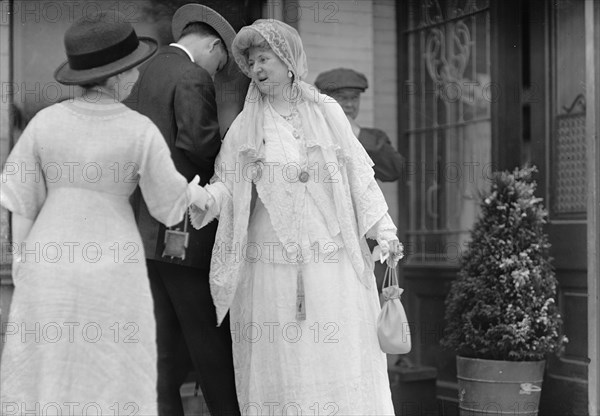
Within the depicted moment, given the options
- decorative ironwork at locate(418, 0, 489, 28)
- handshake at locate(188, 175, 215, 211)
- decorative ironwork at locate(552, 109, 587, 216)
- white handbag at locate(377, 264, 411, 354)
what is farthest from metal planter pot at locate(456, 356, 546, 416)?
decorative ironwork at locate(418, 0, 489, 28)

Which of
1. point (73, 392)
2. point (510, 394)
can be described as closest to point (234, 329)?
point (73, 392)

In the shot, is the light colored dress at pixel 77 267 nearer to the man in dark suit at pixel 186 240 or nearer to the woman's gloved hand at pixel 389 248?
the man in dark suit at pixel 186 240

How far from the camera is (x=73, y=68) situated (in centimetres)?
458

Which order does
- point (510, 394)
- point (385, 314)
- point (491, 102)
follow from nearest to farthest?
point (385, 314) < point (510, 394) < point (491, 102)

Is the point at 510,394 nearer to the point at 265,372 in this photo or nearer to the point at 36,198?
the point at 265,372

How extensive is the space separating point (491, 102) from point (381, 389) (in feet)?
9.68

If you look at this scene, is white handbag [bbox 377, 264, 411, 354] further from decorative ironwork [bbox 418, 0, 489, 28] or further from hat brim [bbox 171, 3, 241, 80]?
decorative ironwork [bbox 418, 0, 489, 28]

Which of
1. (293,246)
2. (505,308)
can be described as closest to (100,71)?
(293,246)

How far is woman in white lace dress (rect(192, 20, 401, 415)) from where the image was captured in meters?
5.28

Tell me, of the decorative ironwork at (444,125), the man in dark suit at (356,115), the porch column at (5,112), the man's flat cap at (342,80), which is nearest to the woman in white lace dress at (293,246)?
the man in dark suit at (356,115)

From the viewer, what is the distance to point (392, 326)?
17.0 feet

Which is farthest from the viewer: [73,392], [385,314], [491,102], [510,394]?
[491,102]

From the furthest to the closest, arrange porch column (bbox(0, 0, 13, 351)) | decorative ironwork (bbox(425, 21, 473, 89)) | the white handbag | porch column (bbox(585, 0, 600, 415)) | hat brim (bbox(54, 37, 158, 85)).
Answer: decorative ironwork (bbox(425, 21, 473, 89)) < porch column (bbox(585, 0, 600, 415)) < porch column (bbox(0, 0, 13, 351)) < the white handbag < hat brim (bbox(54, 37, 158, 85))

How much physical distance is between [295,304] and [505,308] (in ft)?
6.26
